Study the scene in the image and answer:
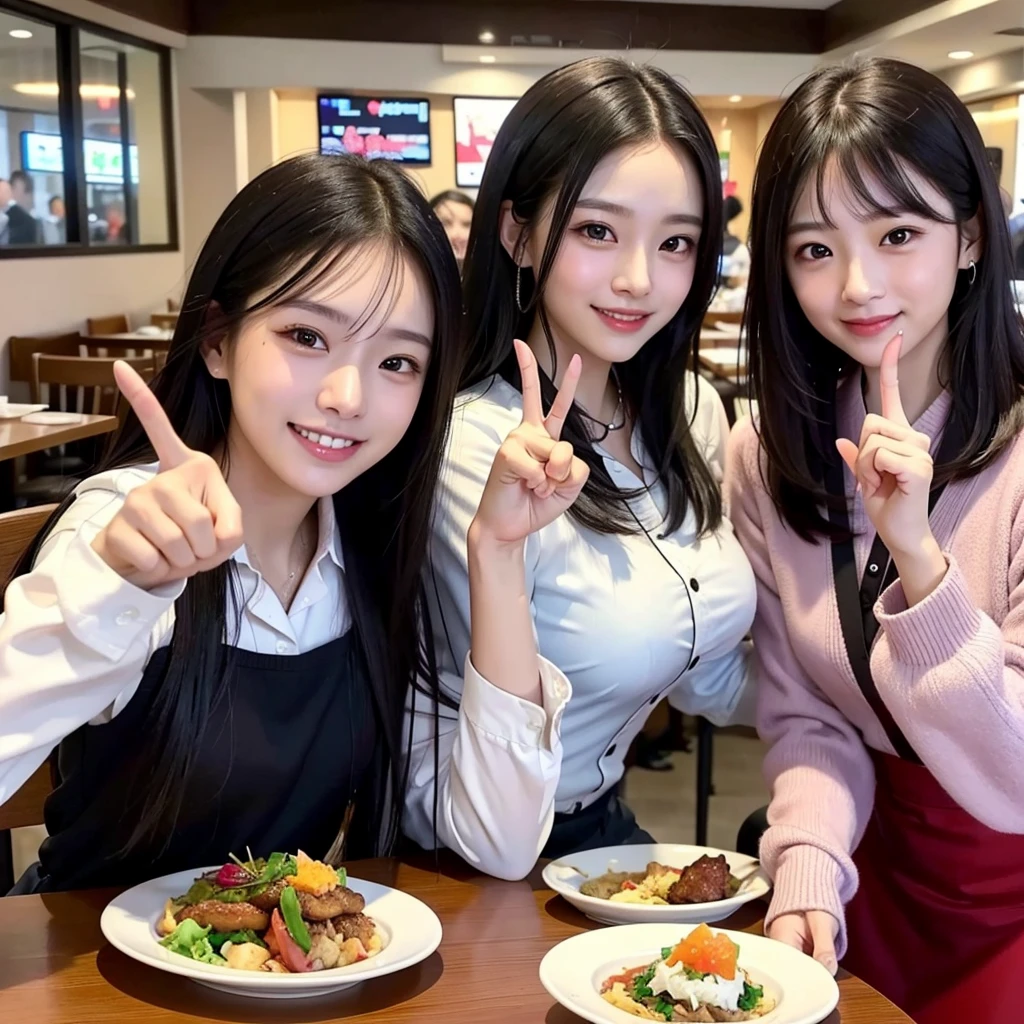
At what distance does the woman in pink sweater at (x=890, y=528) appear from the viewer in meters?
1.33

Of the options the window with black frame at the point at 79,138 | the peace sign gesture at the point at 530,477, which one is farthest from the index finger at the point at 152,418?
the window with black frame at the point at 79,138

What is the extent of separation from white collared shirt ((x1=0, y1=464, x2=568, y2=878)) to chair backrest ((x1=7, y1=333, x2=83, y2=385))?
4939 millimetres

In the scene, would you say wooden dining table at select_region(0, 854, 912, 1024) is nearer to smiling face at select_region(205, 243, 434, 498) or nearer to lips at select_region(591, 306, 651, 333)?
smiling face at select_region(205, 243, 434, 498)

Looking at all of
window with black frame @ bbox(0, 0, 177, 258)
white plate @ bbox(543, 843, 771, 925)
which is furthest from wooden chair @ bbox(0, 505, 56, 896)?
window with black frame @ bbox(0, 0, 177, 258)

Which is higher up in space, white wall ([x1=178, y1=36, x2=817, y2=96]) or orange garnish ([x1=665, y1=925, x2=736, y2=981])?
white wall ([x1=178, y1=36, x2=817, y2=96])

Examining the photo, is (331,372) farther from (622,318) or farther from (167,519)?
(622,318)

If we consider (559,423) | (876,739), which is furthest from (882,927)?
(559,423)

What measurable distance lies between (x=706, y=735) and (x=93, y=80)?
711cm

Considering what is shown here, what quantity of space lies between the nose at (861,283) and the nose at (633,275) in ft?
0.84

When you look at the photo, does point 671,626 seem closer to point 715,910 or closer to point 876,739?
point 876,739

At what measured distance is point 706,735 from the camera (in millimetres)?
2100

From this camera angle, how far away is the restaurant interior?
4.46m

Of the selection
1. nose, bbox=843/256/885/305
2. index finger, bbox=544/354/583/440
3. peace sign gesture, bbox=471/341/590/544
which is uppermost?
nose, bbox=843/256/885/305

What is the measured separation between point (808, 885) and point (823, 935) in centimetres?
6
